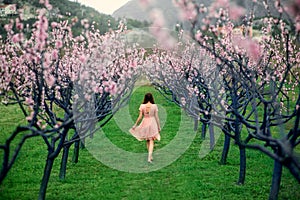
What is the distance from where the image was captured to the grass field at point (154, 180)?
10.2m

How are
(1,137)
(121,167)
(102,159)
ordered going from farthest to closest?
(1,137) → (102,159) → (121,167)

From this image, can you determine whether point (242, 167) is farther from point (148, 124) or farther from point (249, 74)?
point (148, 124)

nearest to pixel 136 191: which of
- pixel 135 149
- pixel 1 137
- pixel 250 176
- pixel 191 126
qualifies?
pixel 250 176

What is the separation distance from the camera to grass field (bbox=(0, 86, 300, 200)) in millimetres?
10211

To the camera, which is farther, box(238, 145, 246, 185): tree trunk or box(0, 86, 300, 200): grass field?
box(238, 145, 246, 185): tree trunk

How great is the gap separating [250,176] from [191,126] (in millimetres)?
10137

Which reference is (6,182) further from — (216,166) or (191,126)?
(191,126)

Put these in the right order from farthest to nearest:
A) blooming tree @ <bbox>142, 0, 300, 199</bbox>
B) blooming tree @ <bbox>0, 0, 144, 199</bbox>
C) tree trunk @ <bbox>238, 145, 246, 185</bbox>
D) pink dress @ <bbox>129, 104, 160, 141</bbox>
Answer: pink dress @ <bbox>129, 104, 160, 141</bbox>, tree trunk @ <bbox>238, 145, 246, 185</bbox>, blooming tree @ <bbox>0, 0, 144, 199</bbox>, blooming tree @ <bbox>142, 0, 300, 199</bbox>

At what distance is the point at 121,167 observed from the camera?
13.0 metres

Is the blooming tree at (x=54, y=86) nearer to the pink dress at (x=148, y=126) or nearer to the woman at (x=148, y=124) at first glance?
the woman at (x=148, y=124)

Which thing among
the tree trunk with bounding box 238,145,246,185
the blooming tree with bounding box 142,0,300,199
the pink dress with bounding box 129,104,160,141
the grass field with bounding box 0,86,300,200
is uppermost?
the blooming tree with bounding box 142,0,300,199

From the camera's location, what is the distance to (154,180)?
37.8 feet

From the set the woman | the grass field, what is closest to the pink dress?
the woman

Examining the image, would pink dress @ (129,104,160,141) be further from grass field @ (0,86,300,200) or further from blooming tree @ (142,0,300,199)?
blooming tree @ (142,0,300,199)
